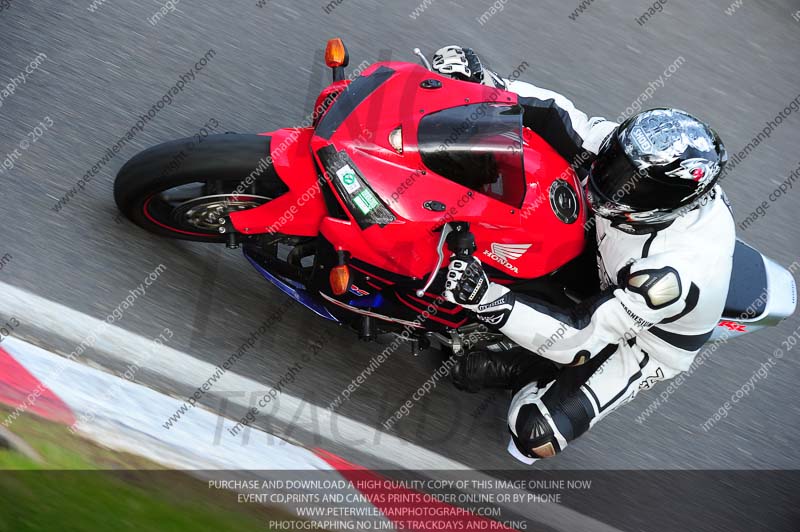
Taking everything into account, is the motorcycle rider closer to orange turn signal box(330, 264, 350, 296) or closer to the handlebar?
the handlebar

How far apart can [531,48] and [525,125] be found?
1.96 metres

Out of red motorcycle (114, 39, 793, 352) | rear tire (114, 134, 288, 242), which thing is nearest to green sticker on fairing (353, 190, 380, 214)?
red motorcycle (114, 39, 793, 352)

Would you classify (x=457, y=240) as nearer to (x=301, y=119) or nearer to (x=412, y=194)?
(x=412, y=194)

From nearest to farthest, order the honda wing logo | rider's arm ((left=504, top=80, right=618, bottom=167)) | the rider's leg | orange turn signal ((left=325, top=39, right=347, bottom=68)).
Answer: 1. orange turn signal ((left=325, top=39, right=347, bottom=68))
2. the honda wing logo
3. rider's arm ((left=504, top=80, right=618, bottom=167))
4. the rider's leg

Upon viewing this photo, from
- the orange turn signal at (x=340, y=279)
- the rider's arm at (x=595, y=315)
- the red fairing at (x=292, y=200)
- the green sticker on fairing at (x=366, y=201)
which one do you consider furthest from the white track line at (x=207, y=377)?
the green sticker on fairing at (x=366, y=201)

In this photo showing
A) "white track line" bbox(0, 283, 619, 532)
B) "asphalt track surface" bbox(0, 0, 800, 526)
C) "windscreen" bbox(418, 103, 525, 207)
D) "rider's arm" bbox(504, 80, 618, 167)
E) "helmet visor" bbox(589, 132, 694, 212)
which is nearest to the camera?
"windscreen" bbox(418, 103, 525, 207)

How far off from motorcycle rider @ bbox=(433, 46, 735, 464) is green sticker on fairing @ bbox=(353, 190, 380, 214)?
38 centimetres

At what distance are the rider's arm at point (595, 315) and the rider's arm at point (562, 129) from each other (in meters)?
0.59

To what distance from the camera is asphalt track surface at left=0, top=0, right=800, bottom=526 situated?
389cm

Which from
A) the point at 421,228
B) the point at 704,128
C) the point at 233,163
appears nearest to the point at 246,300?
the point at 233,163

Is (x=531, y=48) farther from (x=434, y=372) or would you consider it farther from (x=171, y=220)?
(x=171, y=220)

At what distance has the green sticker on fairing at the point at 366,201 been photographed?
2818 millimetres

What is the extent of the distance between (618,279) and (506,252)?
0.46 metres

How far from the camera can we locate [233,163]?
10.4 feet
